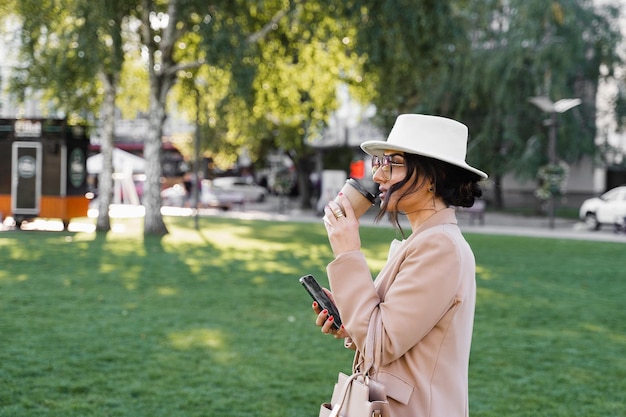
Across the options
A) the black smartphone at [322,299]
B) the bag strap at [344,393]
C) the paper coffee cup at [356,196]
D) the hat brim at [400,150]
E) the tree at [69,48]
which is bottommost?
the bag strap at [344,393]

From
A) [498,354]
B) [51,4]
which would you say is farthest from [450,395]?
[51,4]

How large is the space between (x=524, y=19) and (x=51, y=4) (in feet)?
62.9

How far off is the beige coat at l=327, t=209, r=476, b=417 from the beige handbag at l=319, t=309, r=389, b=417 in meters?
0.03

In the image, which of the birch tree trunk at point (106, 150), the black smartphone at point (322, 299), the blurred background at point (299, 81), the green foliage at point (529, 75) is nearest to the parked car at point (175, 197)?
the blurred background at point (299, 81)

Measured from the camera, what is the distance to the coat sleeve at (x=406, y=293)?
2.83 meters

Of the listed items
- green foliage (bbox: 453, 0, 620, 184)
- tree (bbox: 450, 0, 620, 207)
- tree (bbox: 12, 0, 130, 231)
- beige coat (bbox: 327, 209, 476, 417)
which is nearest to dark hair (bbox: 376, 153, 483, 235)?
beige coat (bbox: 327, 209, 476, 417)

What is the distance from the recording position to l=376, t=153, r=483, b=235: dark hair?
3.04m

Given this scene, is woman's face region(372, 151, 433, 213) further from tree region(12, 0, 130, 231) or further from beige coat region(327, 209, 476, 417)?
tree region(12, 0, 130, 231)

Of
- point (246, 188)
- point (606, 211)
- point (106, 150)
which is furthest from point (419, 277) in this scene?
point (246, 188)

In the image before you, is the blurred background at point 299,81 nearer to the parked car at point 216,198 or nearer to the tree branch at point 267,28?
the tree branch at point 267,28

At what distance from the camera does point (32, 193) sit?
88.0 ft

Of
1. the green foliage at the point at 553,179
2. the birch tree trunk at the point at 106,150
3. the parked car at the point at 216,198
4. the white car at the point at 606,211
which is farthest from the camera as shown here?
the parked car at the point at 216,198

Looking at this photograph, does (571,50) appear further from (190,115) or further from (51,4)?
(51,4)

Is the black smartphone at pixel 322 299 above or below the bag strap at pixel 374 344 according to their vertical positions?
above
